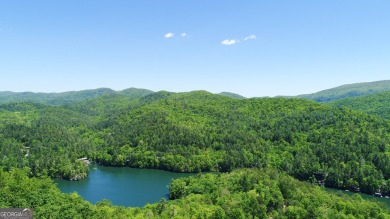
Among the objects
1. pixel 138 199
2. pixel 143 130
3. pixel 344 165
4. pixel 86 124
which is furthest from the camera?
pixel 86 124

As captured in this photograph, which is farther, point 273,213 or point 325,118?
point 325,118

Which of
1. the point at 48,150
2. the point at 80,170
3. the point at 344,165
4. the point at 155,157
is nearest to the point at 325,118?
the point at 344,165

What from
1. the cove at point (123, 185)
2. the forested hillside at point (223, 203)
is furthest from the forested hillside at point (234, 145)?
the forested hillside at point (223, 203)

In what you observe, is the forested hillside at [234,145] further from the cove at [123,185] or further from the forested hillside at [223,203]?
the forested hillside at [223,203]

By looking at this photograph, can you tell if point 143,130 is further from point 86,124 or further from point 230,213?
point 230,213

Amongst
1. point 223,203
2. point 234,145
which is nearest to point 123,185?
point 223,203

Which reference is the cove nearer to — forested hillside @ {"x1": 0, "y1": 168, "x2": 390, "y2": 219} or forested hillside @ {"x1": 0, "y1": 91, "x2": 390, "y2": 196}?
forested hillside @ {"x1": 0, "y1": 91, "x2": 390, "y2": 196}
